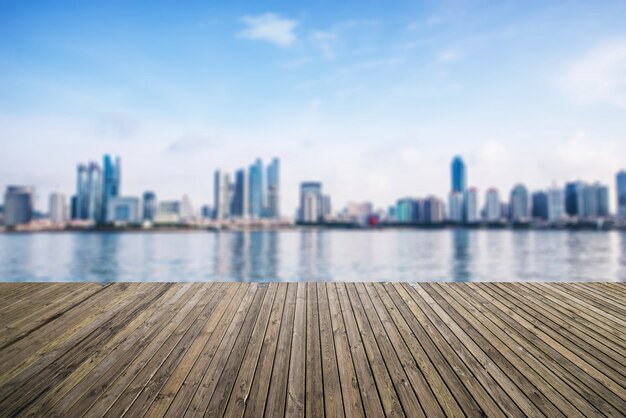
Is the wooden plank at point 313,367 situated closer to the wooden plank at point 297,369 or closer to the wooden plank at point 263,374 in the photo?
the wooden plank at point 297,369

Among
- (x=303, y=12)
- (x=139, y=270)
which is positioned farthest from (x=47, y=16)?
(x=303, y=12)

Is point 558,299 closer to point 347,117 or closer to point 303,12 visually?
point 303,12

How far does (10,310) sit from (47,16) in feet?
154

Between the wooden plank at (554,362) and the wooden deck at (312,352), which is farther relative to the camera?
the wooden plank at (554,362)

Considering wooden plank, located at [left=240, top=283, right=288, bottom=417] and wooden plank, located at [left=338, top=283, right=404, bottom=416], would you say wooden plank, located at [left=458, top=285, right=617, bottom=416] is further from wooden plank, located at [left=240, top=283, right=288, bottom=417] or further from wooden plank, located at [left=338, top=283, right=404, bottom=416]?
wooden plank, located at [left=240, top=283, right=288, bottom=417]

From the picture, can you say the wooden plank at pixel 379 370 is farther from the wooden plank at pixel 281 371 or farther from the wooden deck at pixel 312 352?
the wooden plank at pixel 281 371

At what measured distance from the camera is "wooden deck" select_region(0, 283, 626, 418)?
99.2 inches

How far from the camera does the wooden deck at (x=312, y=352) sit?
2520mm

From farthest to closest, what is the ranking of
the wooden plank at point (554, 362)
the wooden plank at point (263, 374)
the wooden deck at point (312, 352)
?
the wooden plank at point (554, 362)
the wooden deck at point (312, 352)
the wooden plank at point (263, 374)

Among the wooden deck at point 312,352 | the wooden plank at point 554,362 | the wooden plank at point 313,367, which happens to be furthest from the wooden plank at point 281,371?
the wooden plank at point 554,362

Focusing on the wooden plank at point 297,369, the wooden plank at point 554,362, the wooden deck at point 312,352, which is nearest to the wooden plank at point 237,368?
the wooden deck at point 312,352

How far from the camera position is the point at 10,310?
15.3ft

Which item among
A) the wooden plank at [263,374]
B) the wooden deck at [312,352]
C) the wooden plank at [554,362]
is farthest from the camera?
the wooden plank at [554,362]

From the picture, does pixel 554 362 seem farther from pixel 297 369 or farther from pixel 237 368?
pixel 237 368
